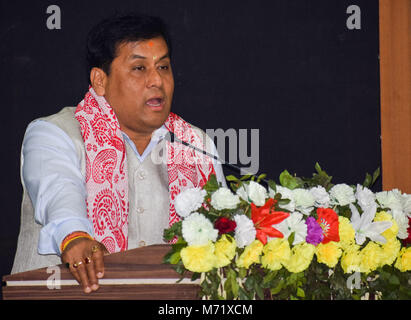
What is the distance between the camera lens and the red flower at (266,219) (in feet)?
3.83

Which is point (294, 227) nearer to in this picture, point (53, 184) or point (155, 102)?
point (53, 184)

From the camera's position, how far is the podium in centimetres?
114

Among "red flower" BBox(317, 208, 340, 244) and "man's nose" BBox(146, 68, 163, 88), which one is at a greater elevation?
"man's nose" BBox(146, 68, 163, 88)

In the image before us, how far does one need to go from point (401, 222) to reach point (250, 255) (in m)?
0.48

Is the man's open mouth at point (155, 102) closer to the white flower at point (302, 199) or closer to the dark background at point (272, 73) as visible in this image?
the dark background at point (272, 73)

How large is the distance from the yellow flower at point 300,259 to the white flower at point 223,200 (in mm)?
177

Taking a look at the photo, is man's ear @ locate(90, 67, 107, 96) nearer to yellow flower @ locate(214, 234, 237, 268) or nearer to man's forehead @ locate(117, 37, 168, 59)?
man's forehead @ locate(117, 37, 168, 59)

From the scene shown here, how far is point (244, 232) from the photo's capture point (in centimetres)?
114

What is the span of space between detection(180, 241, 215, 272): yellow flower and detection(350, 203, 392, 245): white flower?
15.8 inches

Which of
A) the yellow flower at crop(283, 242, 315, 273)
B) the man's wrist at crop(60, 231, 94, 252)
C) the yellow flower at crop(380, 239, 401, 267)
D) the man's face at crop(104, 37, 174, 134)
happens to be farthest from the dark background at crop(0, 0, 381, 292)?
the yellow flower at crop(283, 242, 315, 273)

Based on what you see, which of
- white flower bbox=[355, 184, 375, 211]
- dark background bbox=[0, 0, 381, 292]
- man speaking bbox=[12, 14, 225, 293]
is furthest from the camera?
dark background bbox=[0, 0, 381, 292]

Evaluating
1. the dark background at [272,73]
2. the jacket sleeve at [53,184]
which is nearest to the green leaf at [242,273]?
the jacket sleeve at [53,184]

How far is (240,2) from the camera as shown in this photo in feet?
9.63
